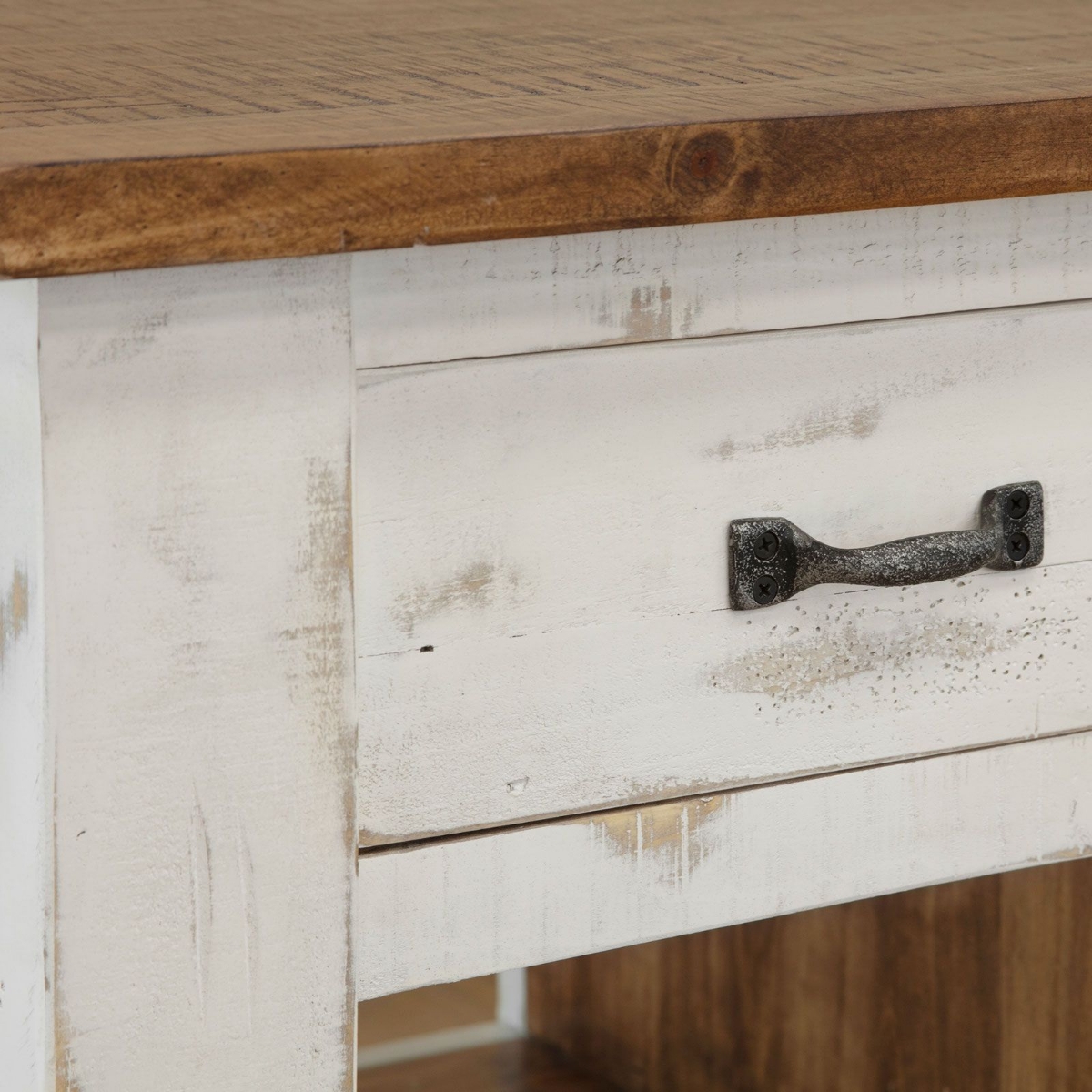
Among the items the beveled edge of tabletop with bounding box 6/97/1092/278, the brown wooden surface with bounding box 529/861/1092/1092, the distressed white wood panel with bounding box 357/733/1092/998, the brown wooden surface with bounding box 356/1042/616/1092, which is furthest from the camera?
the brown wooden surface with bounding box 356/1042/616/1092

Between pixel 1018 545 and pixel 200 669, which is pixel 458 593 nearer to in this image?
pixel 200 669

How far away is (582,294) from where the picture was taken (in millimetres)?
433

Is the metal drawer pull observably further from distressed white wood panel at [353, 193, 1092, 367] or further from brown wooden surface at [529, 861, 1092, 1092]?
brown wooden surface at [529, 861, 1092, 1092]

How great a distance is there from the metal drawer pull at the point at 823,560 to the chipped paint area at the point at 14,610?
192 mm

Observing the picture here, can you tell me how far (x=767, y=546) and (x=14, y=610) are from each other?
205mm

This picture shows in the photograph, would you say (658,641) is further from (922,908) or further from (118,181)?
(922,908)

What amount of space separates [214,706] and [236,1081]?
0.33 feet

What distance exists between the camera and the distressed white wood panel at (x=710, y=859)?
46cm

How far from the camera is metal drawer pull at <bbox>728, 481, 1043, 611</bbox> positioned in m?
0.47

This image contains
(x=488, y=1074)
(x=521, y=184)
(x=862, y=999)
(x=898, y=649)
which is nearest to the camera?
(x=521, y=184)

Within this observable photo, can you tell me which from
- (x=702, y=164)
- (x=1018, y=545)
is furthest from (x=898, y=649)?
(x=702, y=164)

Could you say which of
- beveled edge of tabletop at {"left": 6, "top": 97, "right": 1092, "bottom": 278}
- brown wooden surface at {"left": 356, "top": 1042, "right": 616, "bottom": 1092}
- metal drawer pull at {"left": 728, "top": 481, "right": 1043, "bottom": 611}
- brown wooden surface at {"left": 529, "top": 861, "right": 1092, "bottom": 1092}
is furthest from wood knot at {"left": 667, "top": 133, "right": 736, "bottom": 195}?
brown wooden surface at {"left": 356, "top": 1042, "right": 616, "bottom": 1092}

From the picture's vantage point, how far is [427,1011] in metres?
1.19

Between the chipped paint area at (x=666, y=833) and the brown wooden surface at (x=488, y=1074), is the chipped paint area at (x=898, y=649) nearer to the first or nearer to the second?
the chipped paint area at (x=666, y=833)
